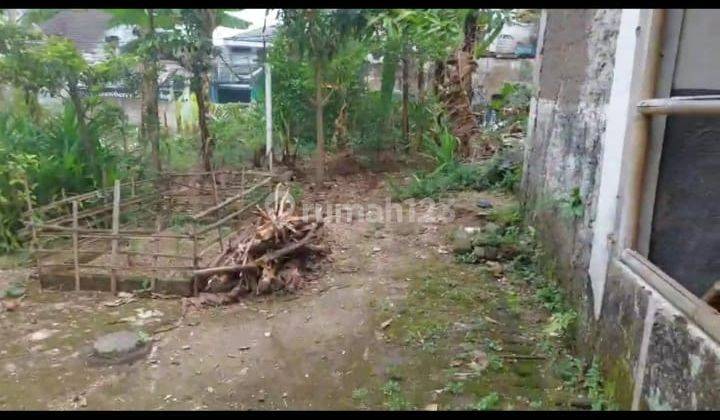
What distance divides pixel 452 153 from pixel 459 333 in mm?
4462

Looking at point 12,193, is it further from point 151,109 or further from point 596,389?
point 596,389

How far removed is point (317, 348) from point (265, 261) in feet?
3.71

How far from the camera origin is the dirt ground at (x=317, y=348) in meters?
2.84

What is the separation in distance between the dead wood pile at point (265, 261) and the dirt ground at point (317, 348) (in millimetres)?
130

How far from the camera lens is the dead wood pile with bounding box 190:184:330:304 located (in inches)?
167

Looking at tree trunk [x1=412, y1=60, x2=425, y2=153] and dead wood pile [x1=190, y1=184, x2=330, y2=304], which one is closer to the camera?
dead wood pile [x1=190, y1=184, x2=330, y2=304]

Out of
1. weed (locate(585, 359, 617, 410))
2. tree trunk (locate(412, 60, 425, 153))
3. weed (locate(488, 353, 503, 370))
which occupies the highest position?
tree trunk (locate(412, 60, 425, 153))

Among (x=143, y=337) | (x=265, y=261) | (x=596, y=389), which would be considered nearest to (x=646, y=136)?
(x=596, y=389)

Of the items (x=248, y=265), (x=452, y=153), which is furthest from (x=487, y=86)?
(x=248, y=265)

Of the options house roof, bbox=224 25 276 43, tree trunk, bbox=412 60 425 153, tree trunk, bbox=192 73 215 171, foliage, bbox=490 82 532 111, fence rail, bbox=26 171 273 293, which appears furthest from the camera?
tree trunk, bbox=412 60 425 153

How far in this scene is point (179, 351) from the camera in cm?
341

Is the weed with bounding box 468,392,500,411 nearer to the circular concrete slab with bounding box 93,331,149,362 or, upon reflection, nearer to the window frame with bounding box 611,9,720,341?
the window frame with bounding box 611,9,720,341

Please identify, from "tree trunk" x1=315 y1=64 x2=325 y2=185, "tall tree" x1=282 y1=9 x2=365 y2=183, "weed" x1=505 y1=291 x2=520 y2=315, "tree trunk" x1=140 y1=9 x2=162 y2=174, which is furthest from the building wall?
"tree trunk" x1=140 y1=9 x2=162 y2=174

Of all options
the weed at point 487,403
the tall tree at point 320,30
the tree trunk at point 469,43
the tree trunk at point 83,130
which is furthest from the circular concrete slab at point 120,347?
the tree trunk at point 469,43
